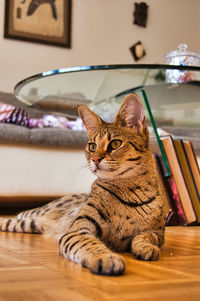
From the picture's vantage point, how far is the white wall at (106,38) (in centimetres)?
459

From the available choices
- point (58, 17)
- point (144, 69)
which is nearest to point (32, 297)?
point (144, 69)

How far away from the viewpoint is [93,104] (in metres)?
2.28

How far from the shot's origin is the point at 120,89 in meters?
2.01

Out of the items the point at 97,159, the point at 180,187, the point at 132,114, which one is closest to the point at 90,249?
the point at 97,159

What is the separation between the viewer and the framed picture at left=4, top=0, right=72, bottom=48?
14.9 ft

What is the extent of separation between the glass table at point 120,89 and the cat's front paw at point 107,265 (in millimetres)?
902

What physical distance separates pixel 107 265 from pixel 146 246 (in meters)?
0.27

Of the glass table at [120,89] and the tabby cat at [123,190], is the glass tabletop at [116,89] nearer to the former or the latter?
the glass table at [120,89]

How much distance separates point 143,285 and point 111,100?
4.56 ft

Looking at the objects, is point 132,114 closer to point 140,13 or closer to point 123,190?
point 123,190

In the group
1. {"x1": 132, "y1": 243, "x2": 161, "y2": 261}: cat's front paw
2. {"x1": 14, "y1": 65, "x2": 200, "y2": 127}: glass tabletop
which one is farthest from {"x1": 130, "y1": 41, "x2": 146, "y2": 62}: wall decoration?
{"x1": 132, "y1": 243, "x2": 161, "y2": 261}: cat's front paw

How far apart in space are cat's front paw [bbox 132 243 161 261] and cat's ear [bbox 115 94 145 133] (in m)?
0.36

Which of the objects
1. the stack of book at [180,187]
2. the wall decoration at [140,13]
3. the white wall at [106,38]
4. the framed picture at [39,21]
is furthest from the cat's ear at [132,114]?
the wall decoration at [140,13]

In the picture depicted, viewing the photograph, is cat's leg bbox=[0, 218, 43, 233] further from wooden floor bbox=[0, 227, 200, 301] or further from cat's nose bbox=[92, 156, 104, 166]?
cat's nose bbox=[92, 156, 104, 166]
